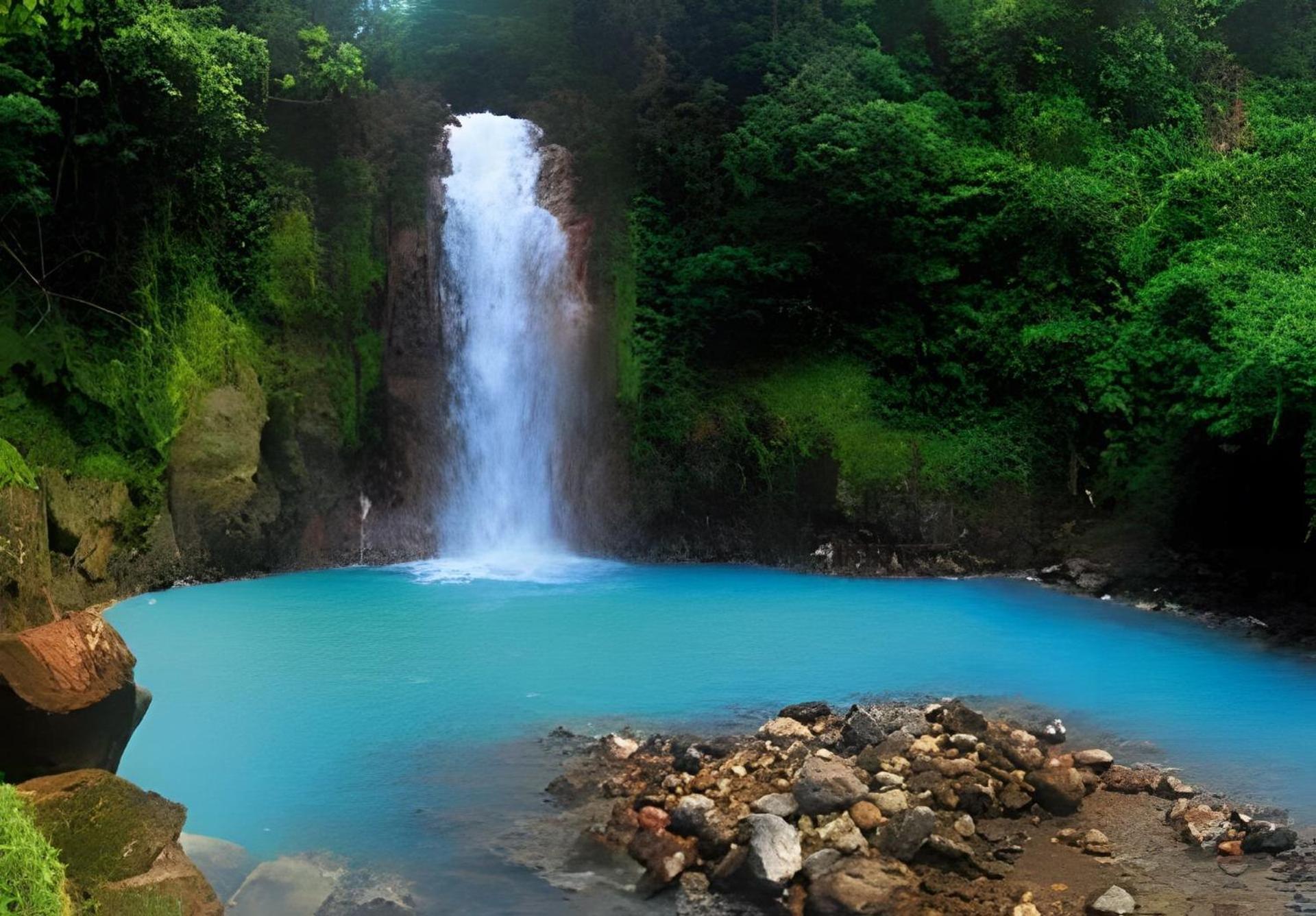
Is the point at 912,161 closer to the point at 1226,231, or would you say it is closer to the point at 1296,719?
the point at 1226,231

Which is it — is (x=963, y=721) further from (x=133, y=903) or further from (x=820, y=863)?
(x=133, y=903)

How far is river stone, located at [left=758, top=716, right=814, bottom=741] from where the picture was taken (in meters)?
7.44

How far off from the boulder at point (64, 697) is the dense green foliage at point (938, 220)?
11.5 metres

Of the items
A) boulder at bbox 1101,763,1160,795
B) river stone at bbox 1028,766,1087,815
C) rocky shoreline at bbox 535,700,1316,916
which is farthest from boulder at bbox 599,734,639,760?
boulder at bbox 1101,763,1160,795

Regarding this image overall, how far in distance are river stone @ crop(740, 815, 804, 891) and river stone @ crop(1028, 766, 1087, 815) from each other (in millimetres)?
1780

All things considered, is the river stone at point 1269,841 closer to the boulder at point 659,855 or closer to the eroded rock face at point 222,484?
the boulder at point 659,855

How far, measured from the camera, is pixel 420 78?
1994cm

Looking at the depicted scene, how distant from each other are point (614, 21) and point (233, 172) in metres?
8.18

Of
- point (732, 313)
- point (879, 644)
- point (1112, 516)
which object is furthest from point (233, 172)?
point (1112, 516)

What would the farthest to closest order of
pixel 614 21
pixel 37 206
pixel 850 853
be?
1. pixel 614 21
2. pixel 37 206
3. pixel 850 853

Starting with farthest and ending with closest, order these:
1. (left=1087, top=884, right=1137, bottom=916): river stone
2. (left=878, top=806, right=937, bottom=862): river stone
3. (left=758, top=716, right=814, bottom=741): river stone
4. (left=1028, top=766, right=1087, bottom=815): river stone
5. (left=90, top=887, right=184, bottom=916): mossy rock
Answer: (left=758, top=716, right=814, bottom=741): river stone, (left=1028, top=766, right=1087, bottom=815): river stone, (left=878, top=806, right=937, bottom=862): river stone, (left=1087, top=884, right=1137, bottom=916): river stone, (left=90, top=887, right=184, bottom=916): mossy rock

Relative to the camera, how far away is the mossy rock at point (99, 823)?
14.6 feet

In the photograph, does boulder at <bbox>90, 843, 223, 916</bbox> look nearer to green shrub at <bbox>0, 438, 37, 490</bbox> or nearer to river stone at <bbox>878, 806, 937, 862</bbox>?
green shrub at <bbox>0, 438, 37, 490</bbox>

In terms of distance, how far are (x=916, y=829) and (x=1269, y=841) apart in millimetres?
1936
